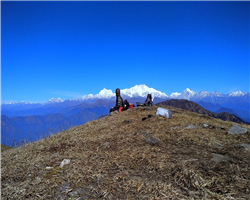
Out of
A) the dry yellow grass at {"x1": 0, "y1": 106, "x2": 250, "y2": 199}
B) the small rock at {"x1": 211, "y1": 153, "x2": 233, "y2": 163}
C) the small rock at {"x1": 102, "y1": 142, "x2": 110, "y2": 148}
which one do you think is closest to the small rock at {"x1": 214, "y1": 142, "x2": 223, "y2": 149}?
the dry yellow grass at {"x1": 0, "y1": 106, "x2": 250, "y2": 199}

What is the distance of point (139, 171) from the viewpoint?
4.71m

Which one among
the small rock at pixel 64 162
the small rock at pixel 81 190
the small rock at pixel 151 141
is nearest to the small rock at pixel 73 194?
the small rock at pixel 81 190

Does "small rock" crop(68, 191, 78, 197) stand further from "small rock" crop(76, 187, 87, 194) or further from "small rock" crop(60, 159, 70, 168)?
"small rock" crop(60, 159, 70, 168)

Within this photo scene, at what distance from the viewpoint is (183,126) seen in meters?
9.68

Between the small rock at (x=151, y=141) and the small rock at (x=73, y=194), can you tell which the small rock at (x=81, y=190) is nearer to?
the small rock at (x=73, y=194)

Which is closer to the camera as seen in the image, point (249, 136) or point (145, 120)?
point (249, 136)

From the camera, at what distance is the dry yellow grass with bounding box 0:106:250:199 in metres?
3.70

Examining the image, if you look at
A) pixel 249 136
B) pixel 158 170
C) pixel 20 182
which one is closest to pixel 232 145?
pixel 249 136

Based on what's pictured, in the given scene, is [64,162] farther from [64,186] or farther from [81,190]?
[81,190]

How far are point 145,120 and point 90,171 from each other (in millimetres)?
7536

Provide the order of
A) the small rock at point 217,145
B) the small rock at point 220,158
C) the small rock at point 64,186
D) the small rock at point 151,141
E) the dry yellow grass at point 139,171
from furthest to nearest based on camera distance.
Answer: the small rock at point 151,141, the small rock at point 217,145, the small rock at point 220,158, the small rock at point 64,186, the dry yellow grass at point 139,171

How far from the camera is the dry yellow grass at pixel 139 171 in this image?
12.1 ft

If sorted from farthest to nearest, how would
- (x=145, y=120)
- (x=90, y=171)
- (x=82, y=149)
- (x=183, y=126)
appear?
(x=145, y=120), (x=183, y=126), (x=82, y=149), (x=90, y=171)

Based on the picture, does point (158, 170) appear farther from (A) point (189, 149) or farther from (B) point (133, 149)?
(A) point (189, 149)
